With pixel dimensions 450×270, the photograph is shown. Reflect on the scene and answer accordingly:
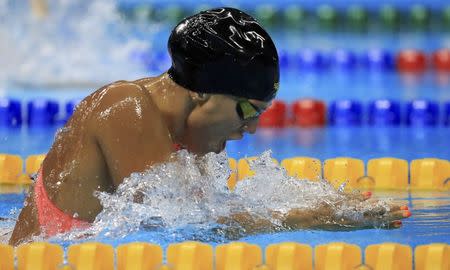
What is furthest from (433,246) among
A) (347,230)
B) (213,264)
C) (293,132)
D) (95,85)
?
(95,85)

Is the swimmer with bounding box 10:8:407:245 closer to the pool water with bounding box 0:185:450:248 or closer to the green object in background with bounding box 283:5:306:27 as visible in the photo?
the pool water with bounding box 0:185:450:248

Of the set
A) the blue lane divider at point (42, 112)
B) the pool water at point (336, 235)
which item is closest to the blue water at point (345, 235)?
the pool water at point (336, 235)

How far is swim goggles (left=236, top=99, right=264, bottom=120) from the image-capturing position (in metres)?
2.76

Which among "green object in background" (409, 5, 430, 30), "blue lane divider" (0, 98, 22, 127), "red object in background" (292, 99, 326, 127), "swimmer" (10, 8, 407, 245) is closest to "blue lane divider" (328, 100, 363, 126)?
"red object in background" (292, 99, 326, 127)

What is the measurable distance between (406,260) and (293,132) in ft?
13.8

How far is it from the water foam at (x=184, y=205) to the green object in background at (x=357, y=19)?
808cm

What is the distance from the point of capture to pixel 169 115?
279 cm

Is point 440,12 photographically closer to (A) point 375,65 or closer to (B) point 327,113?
(A) point 375,65

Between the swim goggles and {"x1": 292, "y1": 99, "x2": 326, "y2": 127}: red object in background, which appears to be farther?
{"x1": 292, "y1": 99, "x2": 326, "y2": 127}: red object in background

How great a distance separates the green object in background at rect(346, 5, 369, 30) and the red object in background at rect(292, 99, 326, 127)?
365cm

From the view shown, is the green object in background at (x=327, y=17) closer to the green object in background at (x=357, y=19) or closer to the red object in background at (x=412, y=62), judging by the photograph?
the green object in background at (x=357, y=19)

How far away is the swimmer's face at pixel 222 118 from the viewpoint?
276 centimetres

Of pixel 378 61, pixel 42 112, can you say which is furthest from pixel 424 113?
pixel 42 112

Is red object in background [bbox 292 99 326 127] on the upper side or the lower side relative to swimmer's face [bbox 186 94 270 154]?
upper
